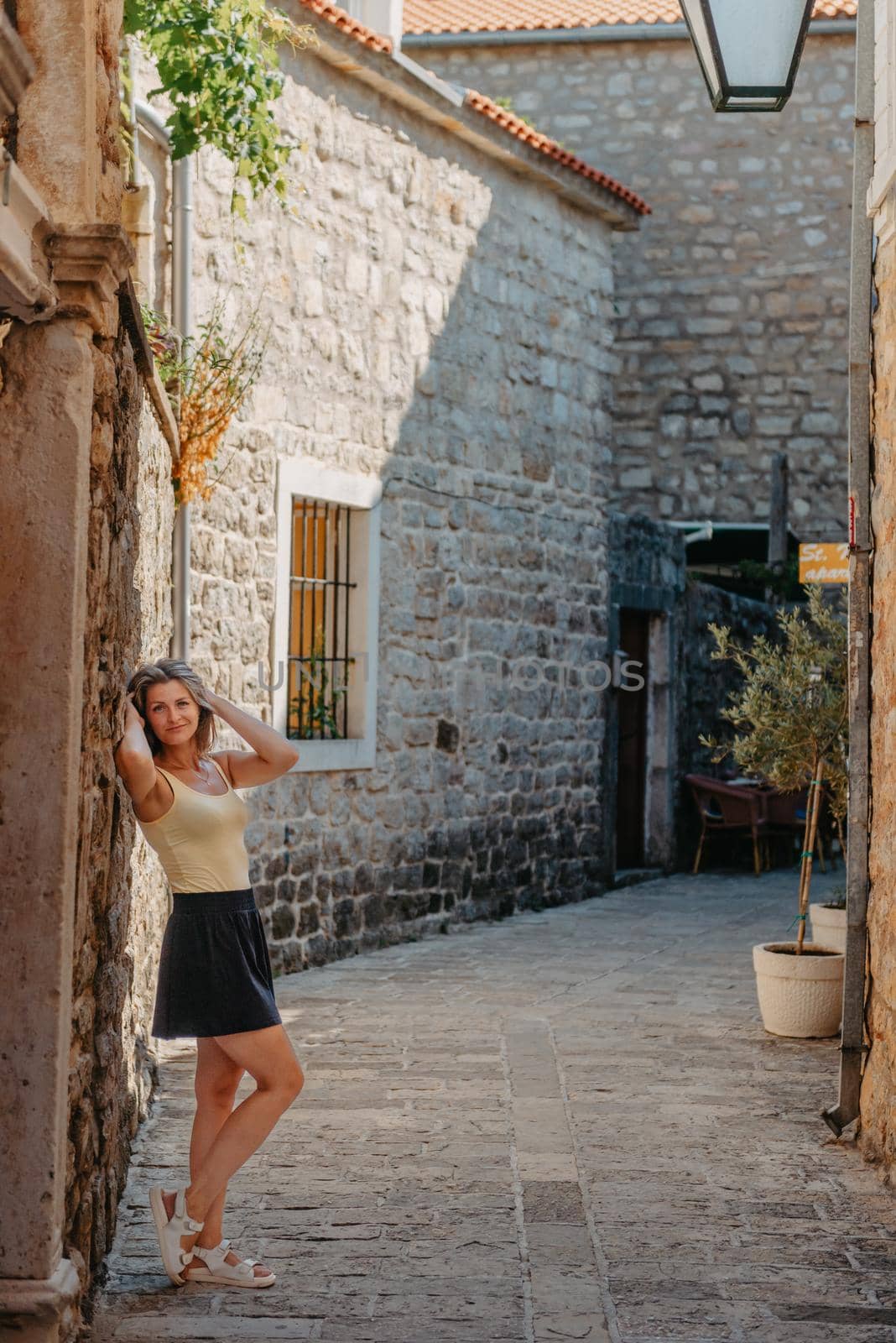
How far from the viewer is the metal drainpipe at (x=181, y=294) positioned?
7898 mm

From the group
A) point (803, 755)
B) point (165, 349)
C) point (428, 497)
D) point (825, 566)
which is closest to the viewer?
point (803, 755)

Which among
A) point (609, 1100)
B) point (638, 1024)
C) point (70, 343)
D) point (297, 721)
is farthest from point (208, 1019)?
point (297, 721)

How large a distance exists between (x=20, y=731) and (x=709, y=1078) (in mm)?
3816

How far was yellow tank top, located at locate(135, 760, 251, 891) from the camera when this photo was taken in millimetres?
4051

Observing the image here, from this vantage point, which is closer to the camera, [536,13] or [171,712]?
[171,712]

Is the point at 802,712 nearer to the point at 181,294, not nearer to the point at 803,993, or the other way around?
the point at 803,993

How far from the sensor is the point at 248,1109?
405cm

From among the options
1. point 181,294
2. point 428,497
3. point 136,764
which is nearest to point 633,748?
point 428,497

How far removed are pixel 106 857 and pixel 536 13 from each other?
14615 mm

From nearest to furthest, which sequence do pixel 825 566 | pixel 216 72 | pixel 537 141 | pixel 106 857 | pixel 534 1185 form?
pixel 106 857 < pixel 534 1185 < pixel 216 72 < pixel 825 566 < pixel 537 141

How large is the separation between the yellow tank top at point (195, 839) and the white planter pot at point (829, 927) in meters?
4.46

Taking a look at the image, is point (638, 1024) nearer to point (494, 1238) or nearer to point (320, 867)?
point (320, 867)

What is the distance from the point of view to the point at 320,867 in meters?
9.41

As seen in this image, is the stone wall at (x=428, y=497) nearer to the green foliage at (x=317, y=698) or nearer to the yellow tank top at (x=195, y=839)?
A: the green foliage at (x=317, y=698)
